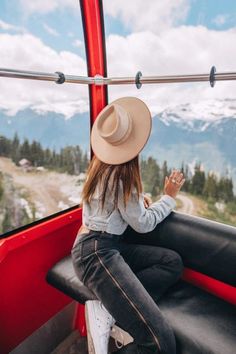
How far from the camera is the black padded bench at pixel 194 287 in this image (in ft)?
3.95

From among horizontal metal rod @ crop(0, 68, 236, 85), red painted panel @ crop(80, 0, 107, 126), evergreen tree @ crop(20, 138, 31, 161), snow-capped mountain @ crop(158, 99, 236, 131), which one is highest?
red painted panel @ crop(80, 0, 107, 126)

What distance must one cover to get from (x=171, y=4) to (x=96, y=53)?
0.54 m

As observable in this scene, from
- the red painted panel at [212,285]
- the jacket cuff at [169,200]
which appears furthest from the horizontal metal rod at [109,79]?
the red painted panel at [212,285]

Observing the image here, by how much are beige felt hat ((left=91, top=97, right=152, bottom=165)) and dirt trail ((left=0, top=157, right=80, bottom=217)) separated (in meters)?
0.52

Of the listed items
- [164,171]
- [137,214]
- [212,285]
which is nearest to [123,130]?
[137,214]

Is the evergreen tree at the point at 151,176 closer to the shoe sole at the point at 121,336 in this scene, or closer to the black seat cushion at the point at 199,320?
the black seat cushion at the point at 199,320

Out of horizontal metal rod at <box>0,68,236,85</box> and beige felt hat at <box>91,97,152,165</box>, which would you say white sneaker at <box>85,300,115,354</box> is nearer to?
beige felt hat at <box>91,97,152,165</box>

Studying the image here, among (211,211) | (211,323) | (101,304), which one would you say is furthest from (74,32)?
(211,323)

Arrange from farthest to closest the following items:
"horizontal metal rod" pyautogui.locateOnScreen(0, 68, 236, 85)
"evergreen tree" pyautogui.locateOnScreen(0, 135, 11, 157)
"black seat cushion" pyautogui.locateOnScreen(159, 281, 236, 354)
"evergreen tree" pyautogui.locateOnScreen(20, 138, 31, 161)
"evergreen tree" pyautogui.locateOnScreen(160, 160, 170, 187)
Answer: "evergreen tree" pyautogui.locateOnScreen(160, 160, 170, 187) < "evergreen tree" pyautogui.locateOnScreen(20, 138, 31, 161) < "evergreen tree" pyautogui.locateOnScreen(0, 135, 11, 157) < "horizontal metal rod" pyautogui.locateOnScreen(0, 68, 236, 85) < "black seat cushion" pyautogui.locateOnScreen(159, 281, 236, 354)

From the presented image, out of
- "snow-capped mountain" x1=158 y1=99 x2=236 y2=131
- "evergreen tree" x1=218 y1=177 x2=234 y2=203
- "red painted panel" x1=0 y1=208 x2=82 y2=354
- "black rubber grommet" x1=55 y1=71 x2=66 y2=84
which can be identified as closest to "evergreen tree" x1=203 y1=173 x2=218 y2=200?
"evergreen tree" x1=218 y1=177 x2=234 y2=203

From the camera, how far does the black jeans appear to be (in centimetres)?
118

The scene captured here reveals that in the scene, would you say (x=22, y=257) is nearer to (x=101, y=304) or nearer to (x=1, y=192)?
(x=1, y=192)

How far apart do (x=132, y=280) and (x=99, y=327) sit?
28 centimetres

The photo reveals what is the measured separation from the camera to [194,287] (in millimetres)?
1583
